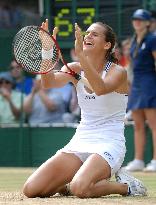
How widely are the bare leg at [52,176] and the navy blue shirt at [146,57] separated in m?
4.71

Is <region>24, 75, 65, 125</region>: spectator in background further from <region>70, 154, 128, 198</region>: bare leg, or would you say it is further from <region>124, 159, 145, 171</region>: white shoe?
<region>70, 154, 128, 198</region>: bare leg

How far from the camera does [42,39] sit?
303 inches

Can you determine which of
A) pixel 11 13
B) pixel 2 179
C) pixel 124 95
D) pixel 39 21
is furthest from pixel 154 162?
pixel 11 13

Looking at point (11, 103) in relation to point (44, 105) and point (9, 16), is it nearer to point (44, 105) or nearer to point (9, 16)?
point (44, 105)

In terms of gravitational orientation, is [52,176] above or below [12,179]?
above

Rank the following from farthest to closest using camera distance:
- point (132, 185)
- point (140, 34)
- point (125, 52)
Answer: point (125, 52), point (140, 34), point (132, 185)

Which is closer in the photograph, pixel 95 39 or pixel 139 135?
pixel 95 39

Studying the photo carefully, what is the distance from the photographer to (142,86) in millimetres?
12227

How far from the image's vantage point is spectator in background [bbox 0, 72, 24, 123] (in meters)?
14.3

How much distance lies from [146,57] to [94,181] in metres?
5.09

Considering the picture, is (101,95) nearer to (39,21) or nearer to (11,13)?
(39,21)

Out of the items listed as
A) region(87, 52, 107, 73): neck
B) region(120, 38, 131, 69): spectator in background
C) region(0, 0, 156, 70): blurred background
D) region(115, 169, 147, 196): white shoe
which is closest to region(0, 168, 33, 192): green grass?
region(115, 169, 147, 196): white shoe

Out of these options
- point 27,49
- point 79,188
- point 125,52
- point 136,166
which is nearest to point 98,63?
point 27,49

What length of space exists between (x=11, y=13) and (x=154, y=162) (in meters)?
6.24
